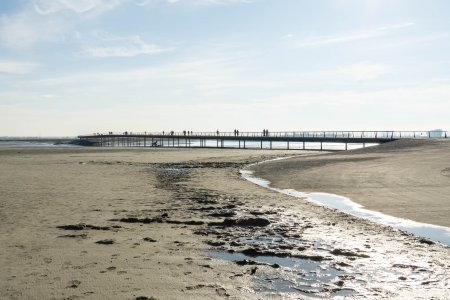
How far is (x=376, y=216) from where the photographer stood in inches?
515

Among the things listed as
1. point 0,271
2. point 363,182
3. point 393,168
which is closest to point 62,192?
point 0,271

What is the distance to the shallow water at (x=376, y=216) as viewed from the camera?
10.6 metres

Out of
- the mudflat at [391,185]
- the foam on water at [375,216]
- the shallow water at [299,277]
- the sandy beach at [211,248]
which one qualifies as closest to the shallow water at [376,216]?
the foam on water at [375,216]

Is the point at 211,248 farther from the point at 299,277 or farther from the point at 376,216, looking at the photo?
the point at 376,216

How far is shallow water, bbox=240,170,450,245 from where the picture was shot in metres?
10.6

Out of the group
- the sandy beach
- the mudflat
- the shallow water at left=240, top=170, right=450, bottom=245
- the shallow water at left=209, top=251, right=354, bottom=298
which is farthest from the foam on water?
the shallow water at left=209, top=251, right=354, bottom=298

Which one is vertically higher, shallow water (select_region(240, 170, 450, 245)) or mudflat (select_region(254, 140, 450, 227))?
mudflat (select_region(254, 140, 450, 227))

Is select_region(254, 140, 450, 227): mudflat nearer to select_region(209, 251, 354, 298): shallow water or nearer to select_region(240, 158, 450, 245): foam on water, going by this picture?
select_region(240, 158, 450, 245): foam on water

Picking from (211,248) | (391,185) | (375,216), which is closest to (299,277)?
(211,248)

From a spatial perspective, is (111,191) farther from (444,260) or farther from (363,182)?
(444,260)

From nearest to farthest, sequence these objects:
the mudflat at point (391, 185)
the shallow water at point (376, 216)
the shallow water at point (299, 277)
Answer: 1. the shallow water at point (299, 277)
2. the shallow water at point (376, 216)
3. the mudflat at point (391, 185)

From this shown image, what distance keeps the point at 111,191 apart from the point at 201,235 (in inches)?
357

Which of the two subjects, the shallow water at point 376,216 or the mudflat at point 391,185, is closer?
the shallow water at point 376,216

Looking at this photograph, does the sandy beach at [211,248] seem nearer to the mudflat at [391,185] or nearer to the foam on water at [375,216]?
the mudflat at [391,185]
